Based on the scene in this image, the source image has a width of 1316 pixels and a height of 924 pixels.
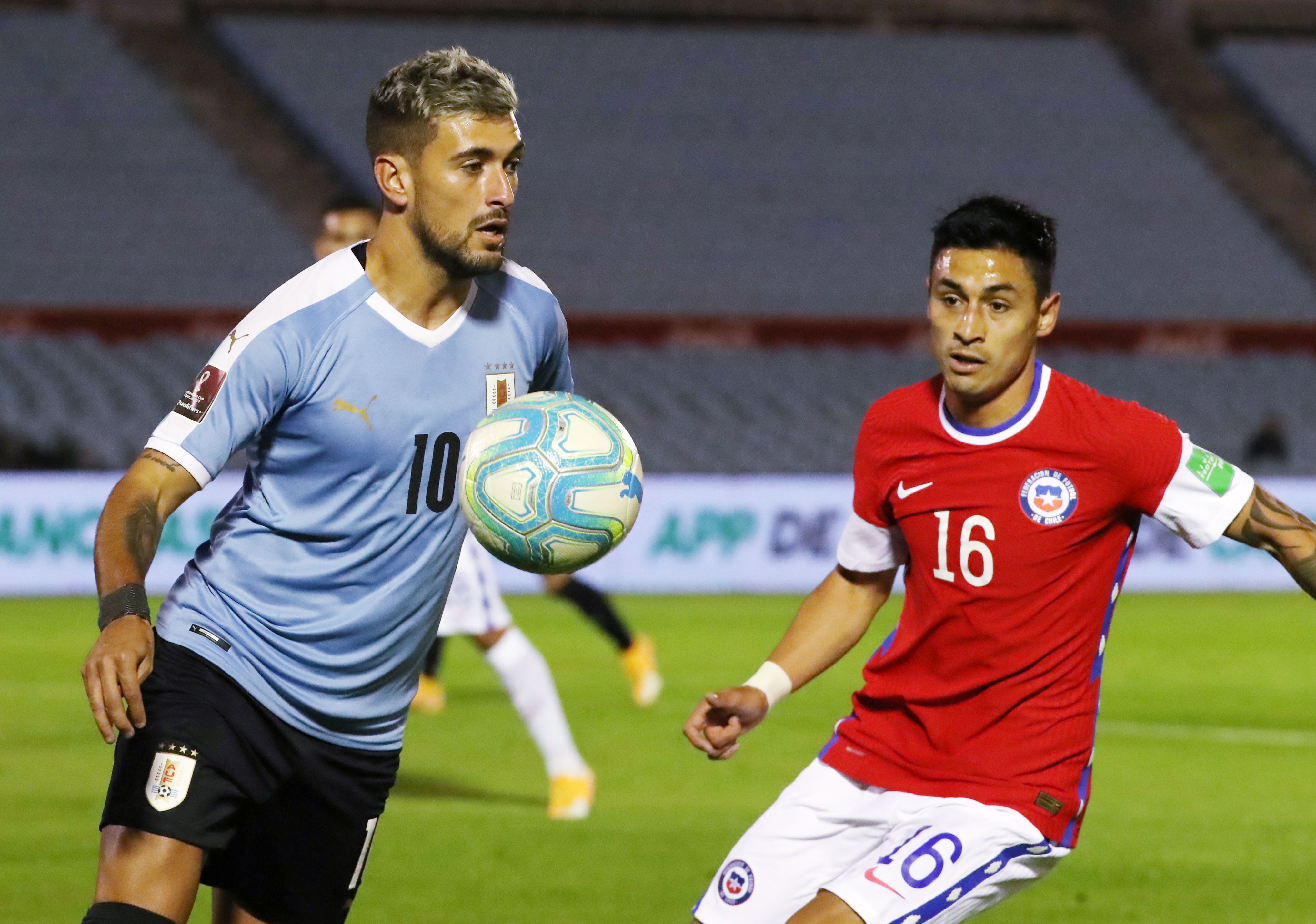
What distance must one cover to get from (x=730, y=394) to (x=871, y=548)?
1672 cm

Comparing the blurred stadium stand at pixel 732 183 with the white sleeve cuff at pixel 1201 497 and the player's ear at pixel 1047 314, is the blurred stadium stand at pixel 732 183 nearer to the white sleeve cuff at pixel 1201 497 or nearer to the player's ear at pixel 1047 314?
the player's ear at pixel 1047 314

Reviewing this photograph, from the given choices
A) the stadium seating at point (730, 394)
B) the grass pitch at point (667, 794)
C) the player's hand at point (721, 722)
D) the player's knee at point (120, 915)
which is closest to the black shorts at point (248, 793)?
the player's knee at point (120, 915)

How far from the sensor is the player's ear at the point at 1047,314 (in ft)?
13.8

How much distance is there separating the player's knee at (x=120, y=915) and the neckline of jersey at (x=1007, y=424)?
6.17ft

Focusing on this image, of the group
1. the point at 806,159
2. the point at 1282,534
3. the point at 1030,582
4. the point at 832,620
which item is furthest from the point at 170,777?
the point at 806,159

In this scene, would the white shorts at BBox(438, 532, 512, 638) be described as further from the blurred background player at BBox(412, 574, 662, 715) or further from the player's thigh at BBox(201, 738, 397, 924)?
the player's thigh at BBox(201, 738, 397, 924)

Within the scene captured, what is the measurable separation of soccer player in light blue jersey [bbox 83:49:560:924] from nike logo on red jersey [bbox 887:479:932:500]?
86cm

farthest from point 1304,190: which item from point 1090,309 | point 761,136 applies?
point 761,136

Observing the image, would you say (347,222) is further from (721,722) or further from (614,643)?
(721,722)

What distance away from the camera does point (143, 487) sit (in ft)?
12.4

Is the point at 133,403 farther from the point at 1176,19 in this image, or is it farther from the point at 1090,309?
the point at 1176,19

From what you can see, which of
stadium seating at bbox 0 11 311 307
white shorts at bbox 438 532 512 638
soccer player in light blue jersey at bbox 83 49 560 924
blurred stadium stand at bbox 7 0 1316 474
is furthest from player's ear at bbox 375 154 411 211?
stadium seating at bbox 0 11 311 307

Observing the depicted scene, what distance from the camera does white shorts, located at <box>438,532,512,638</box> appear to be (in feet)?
24.2

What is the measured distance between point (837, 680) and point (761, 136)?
1604 cm
